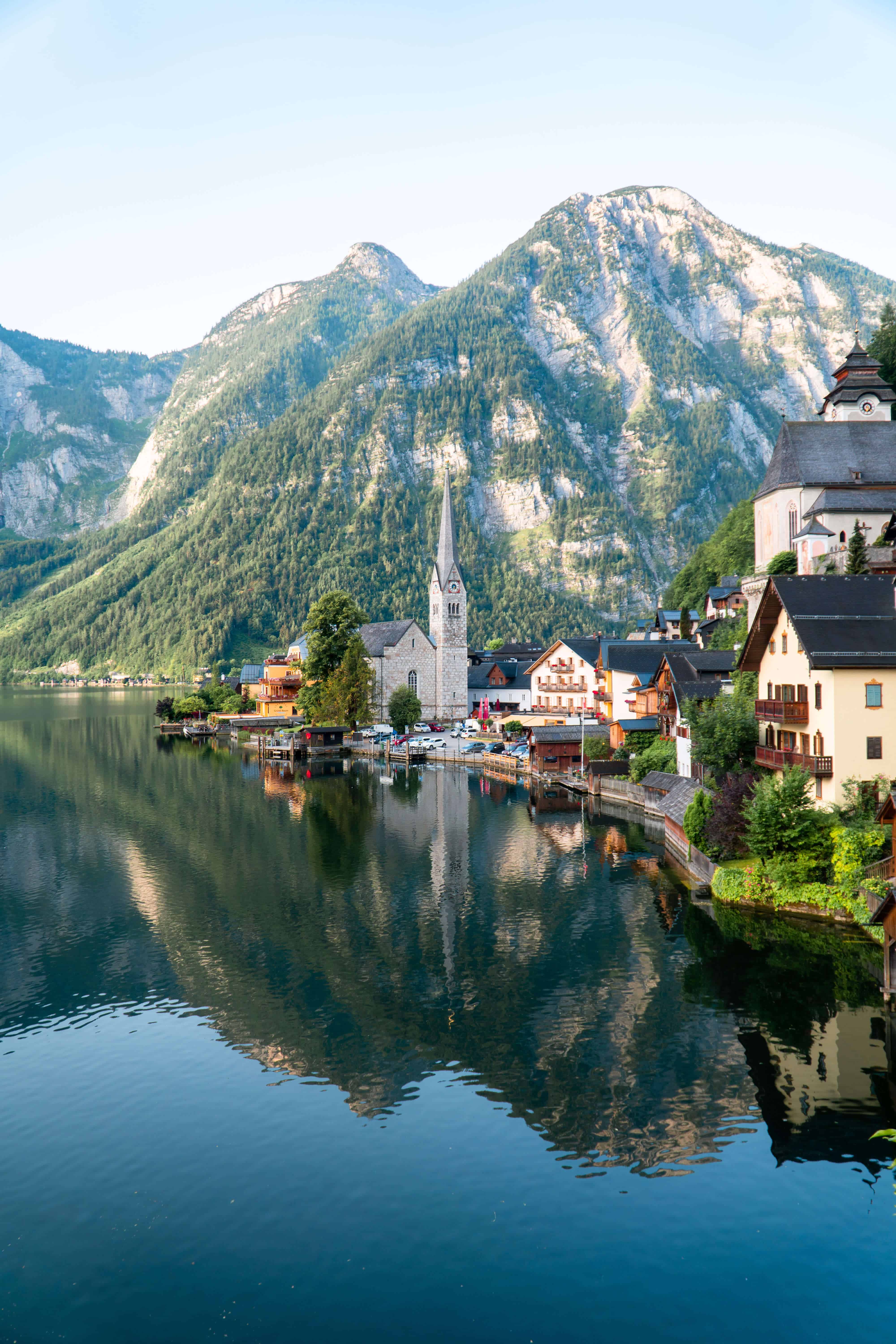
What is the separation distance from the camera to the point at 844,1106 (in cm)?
2653

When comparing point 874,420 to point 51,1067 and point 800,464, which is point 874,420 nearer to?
point 800,464

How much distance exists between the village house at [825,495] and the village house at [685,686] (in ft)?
17.4

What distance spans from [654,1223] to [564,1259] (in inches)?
99.3

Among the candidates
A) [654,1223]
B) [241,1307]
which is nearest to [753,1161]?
[654,1223]

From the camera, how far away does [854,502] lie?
71.1 meters

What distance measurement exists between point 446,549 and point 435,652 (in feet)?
56.9

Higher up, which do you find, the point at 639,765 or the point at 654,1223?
the point at 639,765

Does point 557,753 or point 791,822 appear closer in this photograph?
point 791,822

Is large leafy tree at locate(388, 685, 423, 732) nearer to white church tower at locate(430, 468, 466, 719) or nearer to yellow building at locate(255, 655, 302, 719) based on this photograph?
white church tower at locate(430, 468, 466, 719)

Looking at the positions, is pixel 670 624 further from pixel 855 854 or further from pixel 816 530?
pixel 855 854

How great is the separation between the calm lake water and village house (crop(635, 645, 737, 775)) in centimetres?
1906

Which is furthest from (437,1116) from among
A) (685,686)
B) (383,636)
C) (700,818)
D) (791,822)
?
(383,636)

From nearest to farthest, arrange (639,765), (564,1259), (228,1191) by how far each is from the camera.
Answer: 1. (564,1259)
2. (228,1191)
3. (639,765)

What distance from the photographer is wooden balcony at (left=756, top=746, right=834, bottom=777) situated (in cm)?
4397
